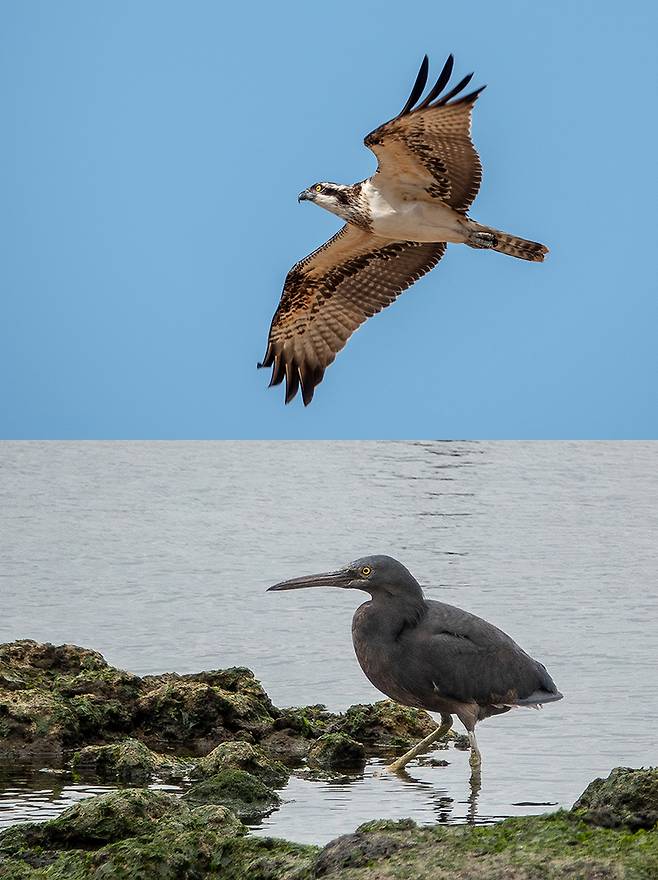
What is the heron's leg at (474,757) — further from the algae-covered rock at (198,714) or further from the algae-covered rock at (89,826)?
the algae-covered rock at (89,826)

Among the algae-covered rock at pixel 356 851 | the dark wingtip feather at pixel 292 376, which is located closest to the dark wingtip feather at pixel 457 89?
the dark wingtip feather at pixel 292 376

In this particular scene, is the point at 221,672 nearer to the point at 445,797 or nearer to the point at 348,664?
the point at 445,797

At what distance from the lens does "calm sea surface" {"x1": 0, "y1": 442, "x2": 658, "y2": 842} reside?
30.0 feet

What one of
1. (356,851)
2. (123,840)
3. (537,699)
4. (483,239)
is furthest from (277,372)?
(356,851)

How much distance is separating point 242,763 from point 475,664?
4.53ft

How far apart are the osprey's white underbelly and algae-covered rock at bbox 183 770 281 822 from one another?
5.11 meters

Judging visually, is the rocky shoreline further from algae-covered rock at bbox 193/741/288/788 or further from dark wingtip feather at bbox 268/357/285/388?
dark wingtip feather at bbox 268/357/285/388

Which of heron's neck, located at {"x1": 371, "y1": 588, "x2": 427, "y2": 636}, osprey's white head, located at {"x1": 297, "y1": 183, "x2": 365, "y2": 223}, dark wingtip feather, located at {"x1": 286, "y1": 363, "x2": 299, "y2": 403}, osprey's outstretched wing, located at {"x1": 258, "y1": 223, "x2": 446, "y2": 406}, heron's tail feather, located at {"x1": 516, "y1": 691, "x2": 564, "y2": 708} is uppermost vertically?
osprey's white head, located at {"x1": 297, "y1": 183, "x2": 365, "y2": 223}

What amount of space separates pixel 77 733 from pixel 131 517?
88.5 ft

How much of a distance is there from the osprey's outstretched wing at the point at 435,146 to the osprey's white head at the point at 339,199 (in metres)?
0.61

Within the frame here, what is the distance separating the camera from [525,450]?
80.6 metres

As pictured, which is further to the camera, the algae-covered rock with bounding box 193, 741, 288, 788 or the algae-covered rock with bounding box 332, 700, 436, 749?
the algae-covered rock with bounding box 332, 700, 436, 749

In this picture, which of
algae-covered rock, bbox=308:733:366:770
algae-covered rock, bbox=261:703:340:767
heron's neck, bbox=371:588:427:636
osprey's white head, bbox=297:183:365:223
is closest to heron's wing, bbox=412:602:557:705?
heron's neck, bbox=371:588:427:636

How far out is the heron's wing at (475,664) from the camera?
8695 mm
